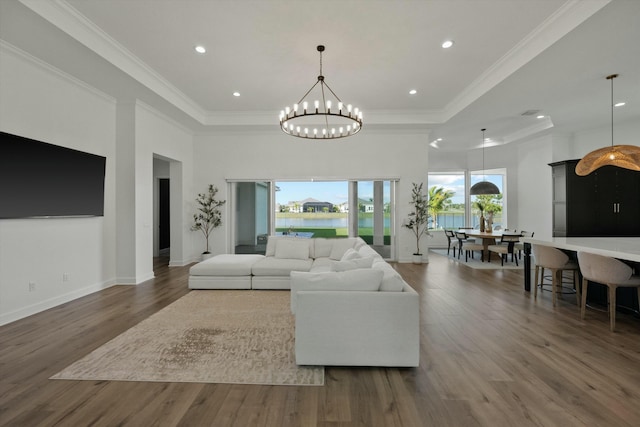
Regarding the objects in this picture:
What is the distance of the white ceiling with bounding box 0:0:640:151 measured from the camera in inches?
130

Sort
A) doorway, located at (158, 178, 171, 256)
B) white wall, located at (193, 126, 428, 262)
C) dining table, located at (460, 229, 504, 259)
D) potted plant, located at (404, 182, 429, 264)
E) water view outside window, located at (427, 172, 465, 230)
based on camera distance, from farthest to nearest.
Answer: water view outside window, located at (427, 172, 465, 230) < doorway, located at (158, 178, 171, 256) < white wall, located at (193, 126, 428, 262) < potted plant, located at (404, 182, 429, 264) < dining table, located at (460, 229, 504, 259)

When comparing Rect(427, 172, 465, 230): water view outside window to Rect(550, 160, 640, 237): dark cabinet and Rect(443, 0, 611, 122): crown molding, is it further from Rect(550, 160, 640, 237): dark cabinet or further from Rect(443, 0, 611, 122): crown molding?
Rect(443, 0, 611, 122): crown molding

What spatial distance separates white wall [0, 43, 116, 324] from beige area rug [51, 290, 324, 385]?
1.64 meters

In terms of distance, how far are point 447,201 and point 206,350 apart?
31.7 ft

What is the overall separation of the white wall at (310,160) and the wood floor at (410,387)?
4.33 metres

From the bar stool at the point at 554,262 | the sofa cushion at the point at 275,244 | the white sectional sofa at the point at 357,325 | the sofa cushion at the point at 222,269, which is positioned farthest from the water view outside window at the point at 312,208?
the white sectional sofa at the point at 357,325

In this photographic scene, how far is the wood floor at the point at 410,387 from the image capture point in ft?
6.38

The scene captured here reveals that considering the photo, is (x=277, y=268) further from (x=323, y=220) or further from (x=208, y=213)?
(x=208, y=213)

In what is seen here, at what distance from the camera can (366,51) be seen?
423 centimetres

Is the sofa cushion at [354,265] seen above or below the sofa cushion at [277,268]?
above

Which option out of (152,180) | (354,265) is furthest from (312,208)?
(354,265)

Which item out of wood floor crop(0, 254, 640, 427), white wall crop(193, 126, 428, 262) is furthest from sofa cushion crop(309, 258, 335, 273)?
white wall crop(193, 126, 428, 262)

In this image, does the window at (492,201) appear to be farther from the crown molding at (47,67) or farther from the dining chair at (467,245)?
the crown molding at (47,67)

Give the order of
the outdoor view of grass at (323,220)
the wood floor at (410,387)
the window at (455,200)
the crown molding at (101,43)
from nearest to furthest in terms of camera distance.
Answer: the wood floor at (410,387), the crown molding at (101,43), the outdoor view of grass at (323,220), the window at (455,200)
